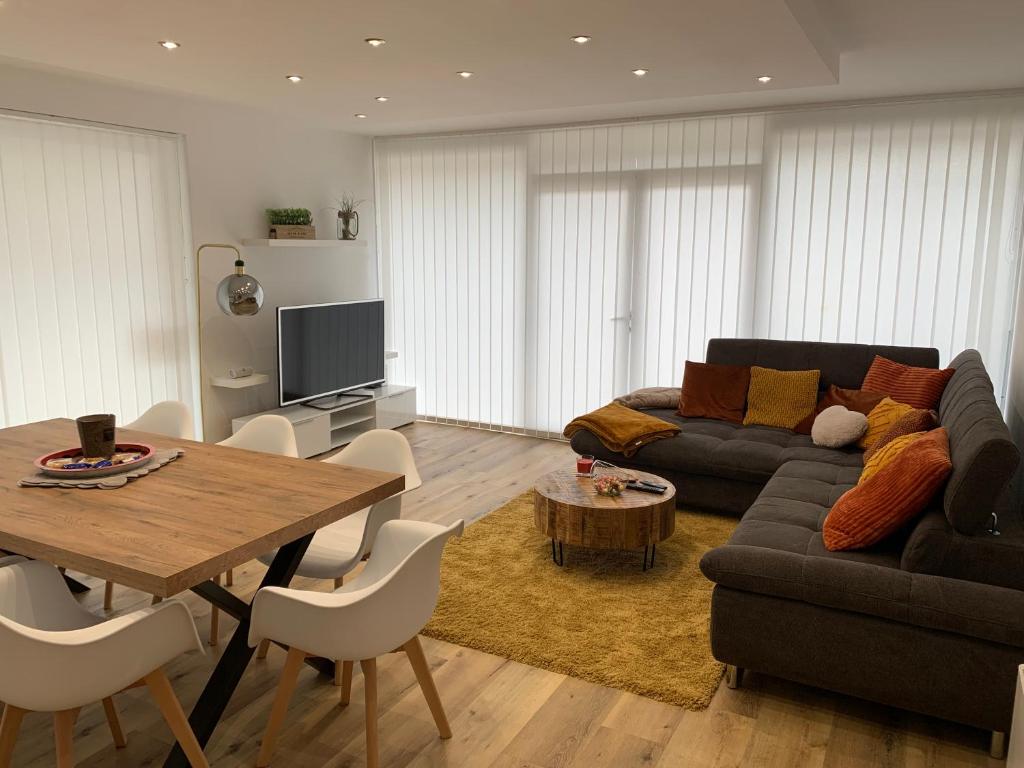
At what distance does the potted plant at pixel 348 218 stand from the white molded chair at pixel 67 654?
446cm

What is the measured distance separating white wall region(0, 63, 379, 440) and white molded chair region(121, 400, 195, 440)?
5.31ft

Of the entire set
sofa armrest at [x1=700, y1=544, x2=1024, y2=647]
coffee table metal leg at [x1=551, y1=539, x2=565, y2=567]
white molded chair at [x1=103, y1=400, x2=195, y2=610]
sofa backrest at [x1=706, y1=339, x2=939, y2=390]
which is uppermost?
sofa backrest at [x1=706, y1=339, x2=939, y2=390]

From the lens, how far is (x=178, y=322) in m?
5.29

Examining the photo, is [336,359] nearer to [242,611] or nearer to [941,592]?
[242,611]

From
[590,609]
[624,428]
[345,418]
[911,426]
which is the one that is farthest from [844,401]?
[345,418]

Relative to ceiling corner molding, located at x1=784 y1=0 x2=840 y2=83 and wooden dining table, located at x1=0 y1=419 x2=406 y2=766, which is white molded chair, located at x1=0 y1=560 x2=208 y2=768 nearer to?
wooden dining table, located at x1=0 y1=419 x2=406 y2=766

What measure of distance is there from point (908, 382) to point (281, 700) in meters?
3.70

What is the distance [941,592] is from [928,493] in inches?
13.9

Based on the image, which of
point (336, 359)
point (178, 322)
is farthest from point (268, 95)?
point (336, 359)

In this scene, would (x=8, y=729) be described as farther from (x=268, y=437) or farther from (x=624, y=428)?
(x=624, y=428)

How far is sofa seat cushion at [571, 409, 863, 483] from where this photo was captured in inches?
171

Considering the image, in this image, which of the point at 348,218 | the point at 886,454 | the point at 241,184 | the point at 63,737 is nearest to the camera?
the point at 63,737

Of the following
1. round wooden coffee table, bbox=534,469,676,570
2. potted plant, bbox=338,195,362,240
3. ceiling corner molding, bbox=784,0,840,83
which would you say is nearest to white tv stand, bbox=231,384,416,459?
potted plant, bbox=338,195,362,240

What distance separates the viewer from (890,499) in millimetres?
2795
